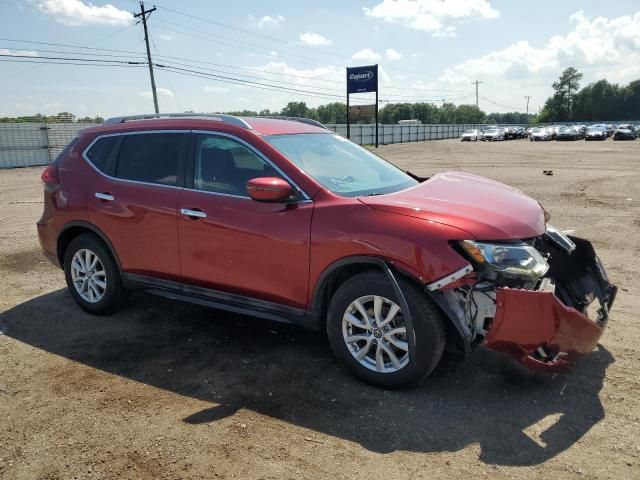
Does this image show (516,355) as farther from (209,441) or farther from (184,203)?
(184,203)

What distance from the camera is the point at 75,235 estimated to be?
16.8 ft

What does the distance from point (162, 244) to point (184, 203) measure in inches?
17.8

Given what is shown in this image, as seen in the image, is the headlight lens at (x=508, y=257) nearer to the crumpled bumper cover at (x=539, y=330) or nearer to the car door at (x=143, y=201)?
the crumpled bumper cover at (x=539, y=330)

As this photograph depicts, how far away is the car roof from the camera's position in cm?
421

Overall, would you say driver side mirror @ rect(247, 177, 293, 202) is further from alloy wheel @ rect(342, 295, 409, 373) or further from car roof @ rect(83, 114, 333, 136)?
alloy wheel @ rect(342, 295, 409, 373)

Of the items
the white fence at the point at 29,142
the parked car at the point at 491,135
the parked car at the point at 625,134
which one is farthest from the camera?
the parked car at the point at 491,135

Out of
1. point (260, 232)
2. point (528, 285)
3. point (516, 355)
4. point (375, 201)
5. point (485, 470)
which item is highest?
point (375, 201)

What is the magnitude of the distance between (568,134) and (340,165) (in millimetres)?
56025

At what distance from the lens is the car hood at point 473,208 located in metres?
3.27

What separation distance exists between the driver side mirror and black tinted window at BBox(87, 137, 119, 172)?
6.41ft

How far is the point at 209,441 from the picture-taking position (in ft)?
9.94

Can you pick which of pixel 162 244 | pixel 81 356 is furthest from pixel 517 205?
pixel 81 356

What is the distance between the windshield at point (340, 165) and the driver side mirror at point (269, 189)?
309 mm

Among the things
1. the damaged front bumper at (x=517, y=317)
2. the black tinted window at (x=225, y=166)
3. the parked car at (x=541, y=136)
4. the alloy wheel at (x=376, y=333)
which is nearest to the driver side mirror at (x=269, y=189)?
the black tinted window at (x=225, y=166)
